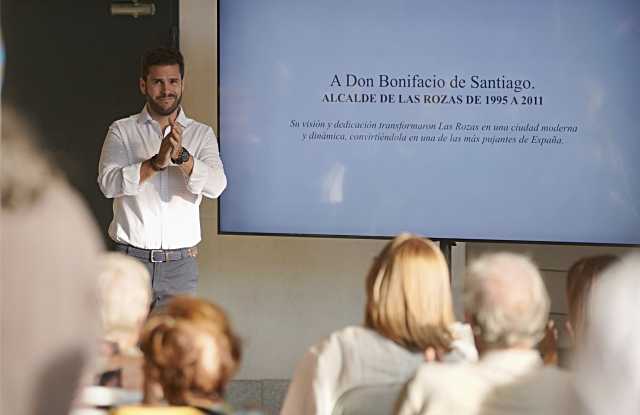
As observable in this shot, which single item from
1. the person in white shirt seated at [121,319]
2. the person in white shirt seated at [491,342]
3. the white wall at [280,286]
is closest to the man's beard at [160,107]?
the white wall at [280,286]

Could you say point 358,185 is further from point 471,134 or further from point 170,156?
point 170,156

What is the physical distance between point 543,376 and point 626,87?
2900 millimetres

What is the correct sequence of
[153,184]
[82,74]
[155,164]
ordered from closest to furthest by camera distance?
A: [155,164] < [153,184] < [82,74]

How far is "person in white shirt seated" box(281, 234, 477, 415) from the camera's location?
292 centimetres

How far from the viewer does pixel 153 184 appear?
5.03m

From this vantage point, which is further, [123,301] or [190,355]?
[123,301]

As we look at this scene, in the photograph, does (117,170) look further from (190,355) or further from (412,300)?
(190,355)

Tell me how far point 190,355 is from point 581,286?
1127 millimetres

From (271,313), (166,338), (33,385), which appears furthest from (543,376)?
(271,313)

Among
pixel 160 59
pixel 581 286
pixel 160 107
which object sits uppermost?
pixel 160 59

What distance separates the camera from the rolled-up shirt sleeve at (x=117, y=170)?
4.87 metres

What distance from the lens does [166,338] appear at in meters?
2.55

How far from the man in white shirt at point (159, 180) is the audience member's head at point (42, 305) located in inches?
40.7

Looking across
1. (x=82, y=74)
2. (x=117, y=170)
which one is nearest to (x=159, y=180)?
(x=117, y=170)
